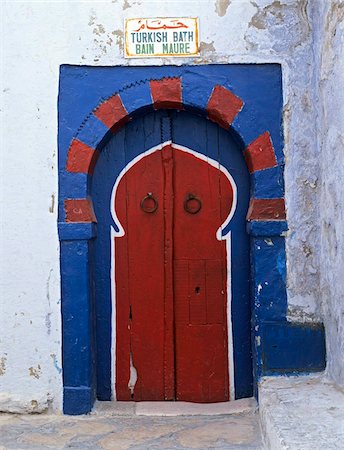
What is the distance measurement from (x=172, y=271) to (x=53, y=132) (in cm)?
116

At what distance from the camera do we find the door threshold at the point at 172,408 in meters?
4.41

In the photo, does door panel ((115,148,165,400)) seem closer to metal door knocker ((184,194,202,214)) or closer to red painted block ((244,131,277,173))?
metal door knocker ((184,194,202,214))

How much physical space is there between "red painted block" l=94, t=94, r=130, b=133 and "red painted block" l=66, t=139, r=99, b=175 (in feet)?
0.66

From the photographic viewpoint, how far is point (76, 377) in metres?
4.41

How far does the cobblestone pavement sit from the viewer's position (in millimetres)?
3877

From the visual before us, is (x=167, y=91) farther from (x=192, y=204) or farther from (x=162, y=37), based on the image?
(x=192, y=204)

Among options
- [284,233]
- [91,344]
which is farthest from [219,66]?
[91,344]

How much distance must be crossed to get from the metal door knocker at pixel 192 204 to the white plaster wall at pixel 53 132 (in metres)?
0.59

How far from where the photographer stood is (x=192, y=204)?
4.62 meters

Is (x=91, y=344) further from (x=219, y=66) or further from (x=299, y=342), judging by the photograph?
(x=219, y=66)

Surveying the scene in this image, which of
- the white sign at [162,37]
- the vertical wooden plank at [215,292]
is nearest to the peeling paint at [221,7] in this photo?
the white sign at [162,37]

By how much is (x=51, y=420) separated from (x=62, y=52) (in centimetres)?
229

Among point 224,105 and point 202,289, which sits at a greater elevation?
point 224,105

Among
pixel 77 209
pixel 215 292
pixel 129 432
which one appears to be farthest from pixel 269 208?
pixel 129 432
